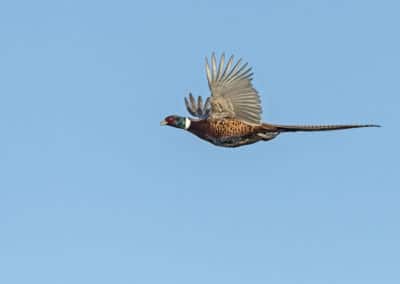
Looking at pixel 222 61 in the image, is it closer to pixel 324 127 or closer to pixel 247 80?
pixel 247 80

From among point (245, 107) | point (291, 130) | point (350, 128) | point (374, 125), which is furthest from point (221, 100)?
point (374, 125)

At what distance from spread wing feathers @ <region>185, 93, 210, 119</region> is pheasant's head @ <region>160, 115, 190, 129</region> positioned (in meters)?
Answer: 1.58

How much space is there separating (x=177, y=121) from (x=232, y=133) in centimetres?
369

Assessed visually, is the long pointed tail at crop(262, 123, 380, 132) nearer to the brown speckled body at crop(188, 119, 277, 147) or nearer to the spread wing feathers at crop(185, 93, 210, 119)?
the brown speckled body at crop(188, 119, 277, 147)

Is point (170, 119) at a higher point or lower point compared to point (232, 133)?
higher

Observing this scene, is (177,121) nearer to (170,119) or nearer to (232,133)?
(170,119)

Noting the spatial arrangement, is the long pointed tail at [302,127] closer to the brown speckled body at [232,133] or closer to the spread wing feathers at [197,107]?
the brown speckled body at [232,133]

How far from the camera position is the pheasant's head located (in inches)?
1457

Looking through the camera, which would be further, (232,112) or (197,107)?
(197,107)

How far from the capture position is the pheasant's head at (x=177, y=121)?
37000 mm

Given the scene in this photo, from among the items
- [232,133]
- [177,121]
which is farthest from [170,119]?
[232,133]

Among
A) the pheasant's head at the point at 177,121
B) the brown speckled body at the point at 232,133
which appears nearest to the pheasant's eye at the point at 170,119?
the pheasant's head at the point at 177,121

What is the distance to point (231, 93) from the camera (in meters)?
35.4

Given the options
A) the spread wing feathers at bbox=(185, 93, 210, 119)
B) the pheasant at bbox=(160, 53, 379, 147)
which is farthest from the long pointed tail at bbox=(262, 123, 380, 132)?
the spread wing feathers at bbox=(185, 93, 210, 119)
